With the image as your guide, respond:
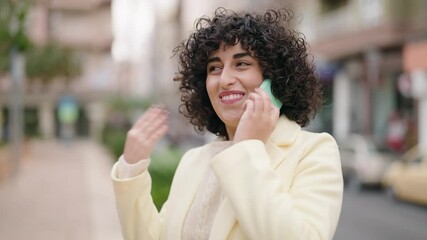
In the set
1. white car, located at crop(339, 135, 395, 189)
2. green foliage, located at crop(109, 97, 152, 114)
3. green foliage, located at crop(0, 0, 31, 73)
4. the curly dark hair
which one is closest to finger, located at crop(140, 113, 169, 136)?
the curly dark hair

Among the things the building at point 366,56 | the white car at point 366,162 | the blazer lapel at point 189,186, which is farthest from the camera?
the building at point 366,56

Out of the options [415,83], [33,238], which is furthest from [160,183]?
[415,83]

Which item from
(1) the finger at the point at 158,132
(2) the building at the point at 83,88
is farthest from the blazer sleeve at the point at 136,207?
(2) the building at the point at 83,88

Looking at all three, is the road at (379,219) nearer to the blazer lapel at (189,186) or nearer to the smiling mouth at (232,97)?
the blazer lapel at (189,186)

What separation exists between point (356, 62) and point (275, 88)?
2797cm

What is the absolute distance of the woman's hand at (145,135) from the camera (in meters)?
2.15

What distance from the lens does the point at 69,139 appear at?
4191 cm

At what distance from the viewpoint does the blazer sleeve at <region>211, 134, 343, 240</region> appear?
5.88 feet

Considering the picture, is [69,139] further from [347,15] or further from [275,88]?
[275,88]

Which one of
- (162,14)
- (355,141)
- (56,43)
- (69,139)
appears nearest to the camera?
(355,141)

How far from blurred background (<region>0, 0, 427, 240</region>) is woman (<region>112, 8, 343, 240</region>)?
0.24 metres

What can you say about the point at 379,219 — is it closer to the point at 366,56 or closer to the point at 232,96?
the point at 232,96

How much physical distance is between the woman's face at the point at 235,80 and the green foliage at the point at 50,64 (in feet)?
136

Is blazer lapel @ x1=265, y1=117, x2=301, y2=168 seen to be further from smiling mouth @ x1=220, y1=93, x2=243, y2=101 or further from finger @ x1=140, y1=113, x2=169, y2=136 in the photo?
finger @ x1=140, y1=113, x2=169, y2=136
